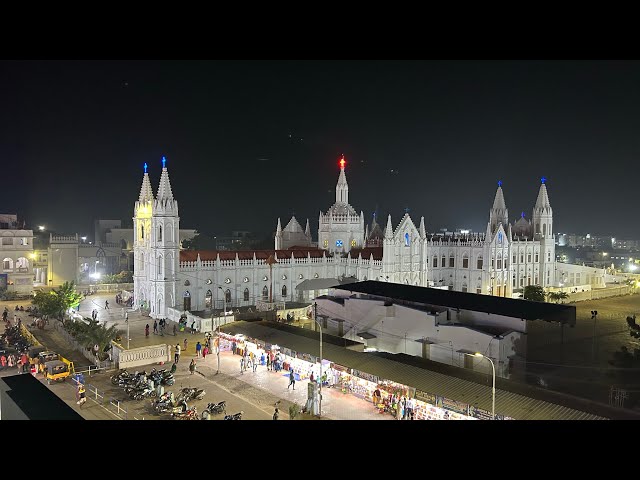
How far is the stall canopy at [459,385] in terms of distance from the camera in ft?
66.5

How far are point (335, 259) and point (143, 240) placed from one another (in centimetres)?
2279

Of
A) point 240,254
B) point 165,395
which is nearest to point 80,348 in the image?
point 165,395

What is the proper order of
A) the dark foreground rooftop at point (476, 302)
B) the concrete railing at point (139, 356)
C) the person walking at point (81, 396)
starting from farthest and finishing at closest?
the dark foreground rooftop at point (476, 302)
the concrete railing at point (139, 356)
the person walking at point (81, 396)

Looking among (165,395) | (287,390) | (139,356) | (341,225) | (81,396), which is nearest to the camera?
(81,396)

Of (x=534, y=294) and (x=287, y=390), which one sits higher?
(x=534, y=294)

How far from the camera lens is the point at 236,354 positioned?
37.0 metres

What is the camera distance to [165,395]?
26.2m

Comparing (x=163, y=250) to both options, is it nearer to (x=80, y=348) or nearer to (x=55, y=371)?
(x=80, y=348)

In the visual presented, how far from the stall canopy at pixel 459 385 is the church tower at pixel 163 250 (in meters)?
20.0

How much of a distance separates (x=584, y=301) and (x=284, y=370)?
4988cm

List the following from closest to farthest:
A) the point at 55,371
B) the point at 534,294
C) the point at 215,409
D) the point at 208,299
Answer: the point at 215,409 → the point at 55,371 → the point at 208,299 → the point at 534,294

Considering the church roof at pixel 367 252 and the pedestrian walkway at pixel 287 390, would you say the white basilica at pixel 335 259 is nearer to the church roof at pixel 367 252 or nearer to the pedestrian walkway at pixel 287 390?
the church roof at pixel 367 252

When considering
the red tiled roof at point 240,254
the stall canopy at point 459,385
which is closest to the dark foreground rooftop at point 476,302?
the stall canopy at point 459,385

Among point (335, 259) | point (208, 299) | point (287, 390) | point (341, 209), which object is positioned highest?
point (341, 209)
